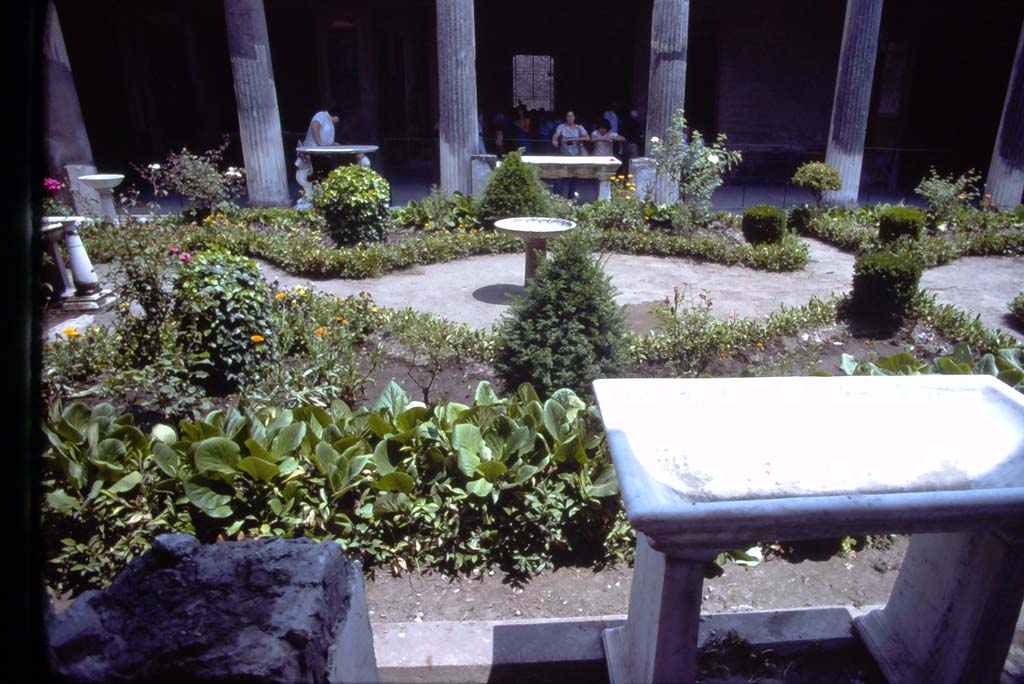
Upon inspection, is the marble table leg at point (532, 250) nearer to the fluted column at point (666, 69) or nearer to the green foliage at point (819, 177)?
the fluted column at point (666, 69)

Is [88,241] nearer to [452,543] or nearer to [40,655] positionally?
[452,543]

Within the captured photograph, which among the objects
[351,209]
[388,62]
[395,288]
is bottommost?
[395,288]

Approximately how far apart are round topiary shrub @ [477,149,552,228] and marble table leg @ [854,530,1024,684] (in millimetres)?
6899

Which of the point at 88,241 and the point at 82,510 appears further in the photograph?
the point at 88,241

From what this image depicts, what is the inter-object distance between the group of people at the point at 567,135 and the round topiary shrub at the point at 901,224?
15.5ft

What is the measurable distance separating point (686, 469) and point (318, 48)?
1345 centimetres

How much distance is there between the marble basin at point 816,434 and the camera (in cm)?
220

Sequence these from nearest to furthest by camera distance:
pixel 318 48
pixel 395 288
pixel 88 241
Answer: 1. pixel 395 288
2. pixel 88 241
3. pixel 318 48

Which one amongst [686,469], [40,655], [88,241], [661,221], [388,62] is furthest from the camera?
[388,62]

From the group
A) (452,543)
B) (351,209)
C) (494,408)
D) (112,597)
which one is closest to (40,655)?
(112,597)

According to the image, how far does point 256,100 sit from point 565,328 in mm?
7951

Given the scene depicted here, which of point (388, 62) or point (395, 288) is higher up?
point (388, 62)

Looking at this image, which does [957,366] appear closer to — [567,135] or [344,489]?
[344,489]

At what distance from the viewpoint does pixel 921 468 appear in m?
2.29
